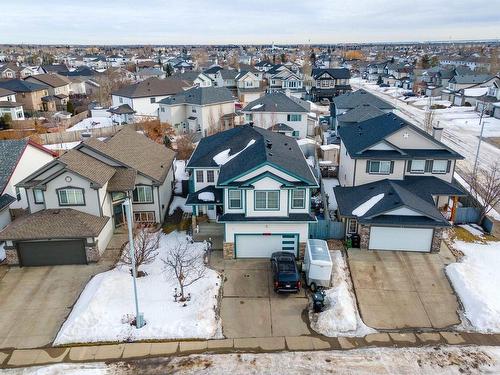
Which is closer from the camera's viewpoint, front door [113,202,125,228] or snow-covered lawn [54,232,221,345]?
snow-covered lawn [54,232,221,345]

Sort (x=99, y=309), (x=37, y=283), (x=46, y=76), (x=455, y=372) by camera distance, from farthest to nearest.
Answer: (x=46, y=76), (x=37, y=283), (x=99, y=309), (x=455, y=372)

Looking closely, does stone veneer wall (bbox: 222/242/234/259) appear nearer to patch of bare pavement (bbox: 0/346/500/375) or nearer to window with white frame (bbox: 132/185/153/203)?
window with white frame (bbox: 132/185/153/203)

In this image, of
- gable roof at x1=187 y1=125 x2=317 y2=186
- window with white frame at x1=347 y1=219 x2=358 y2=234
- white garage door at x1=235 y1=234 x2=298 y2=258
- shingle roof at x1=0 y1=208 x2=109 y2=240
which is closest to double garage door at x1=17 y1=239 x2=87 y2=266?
shingle roof at x1=0 y1=208 x2=109 y2=240

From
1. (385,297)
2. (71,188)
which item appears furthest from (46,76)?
(385,297)

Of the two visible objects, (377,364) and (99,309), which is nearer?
(377,364)

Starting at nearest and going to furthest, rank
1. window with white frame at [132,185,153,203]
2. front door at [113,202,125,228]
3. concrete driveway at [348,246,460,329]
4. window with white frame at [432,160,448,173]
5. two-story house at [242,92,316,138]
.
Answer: concrete driveway at [348,246,460,329] → front door at [113,202,125,228] → window with white frame at [132,185,153,203] → window with white frame at [432,160,448,173] → two-story house at [242,92,316,138]

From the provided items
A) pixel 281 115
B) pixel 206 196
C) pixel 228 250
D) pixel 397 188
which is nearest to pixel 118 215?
pixel 206 196

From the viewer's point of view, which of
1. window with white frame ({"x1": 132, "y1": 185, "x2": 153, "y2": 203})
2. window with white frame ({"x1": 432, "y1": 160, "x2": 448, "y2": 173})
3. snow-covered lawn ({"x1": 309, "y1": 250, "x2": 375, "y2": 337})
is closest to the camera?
snow-covered lawn ({"x1": 309, "y1": 250, "x2": 375, "y2": 337})

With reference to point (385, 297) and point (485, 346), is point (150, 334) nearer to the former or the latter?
point (385, 297)
